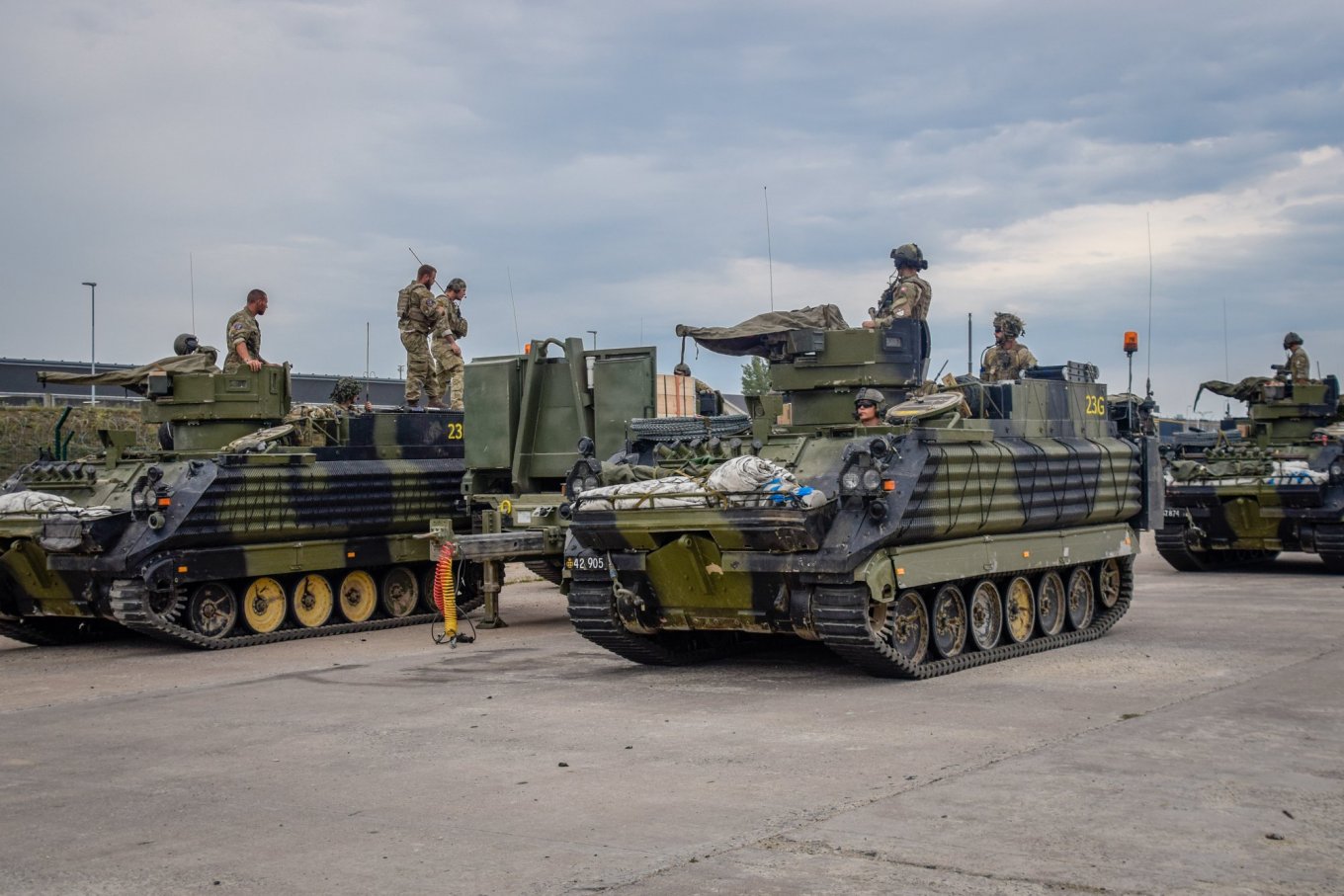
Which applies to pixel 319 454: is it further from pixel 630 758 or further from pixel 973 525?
pixel 630 758

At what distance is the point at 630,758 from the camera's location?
29.1 feet

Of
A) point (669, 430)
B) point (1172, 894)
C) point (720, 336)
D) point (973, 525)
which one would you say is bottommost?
point (1172, 894)

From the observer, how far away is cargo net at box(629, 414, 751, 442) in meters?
14.0

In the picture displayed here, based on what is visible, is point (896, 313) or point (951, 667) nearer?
point (951, 667)

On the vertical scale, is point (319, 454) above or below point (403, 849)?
above

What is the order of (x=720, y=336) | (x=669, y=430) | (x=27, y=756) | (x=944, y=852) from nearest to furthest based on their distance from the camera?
(x=944, y=852)
(x=27, y=756)
(x=669, y=430)
(x=720, y=336)

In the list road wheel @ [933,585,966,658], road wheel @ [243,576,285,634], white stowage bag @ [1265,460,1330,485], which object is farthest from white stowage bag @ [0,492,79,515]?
white stowage bag @ [1265,460,1330,485]

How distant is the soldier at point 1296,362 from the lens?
83.8ft

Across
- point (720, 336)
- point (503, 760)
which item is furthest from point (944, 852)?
point (720, 336)

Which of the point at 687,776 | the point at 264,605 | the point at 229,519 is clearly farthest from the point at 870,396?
the point at 264,605

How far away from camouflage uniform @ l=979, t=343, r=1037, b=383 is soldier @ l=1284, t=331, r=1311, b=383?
1047cm

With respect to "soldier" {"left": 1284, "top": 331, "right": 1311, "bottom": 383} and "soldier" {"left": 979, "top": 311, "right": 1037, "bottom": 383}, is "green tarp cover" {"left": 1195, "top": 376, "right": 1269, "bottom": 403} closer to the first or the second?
"soldier" {"left": 1284, "top": 331, "right": 1311, "bottom": 383}

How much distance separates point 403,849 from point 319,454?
11.2 metres

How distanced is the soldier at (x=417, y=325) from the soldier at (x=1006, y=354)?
24.9ft
